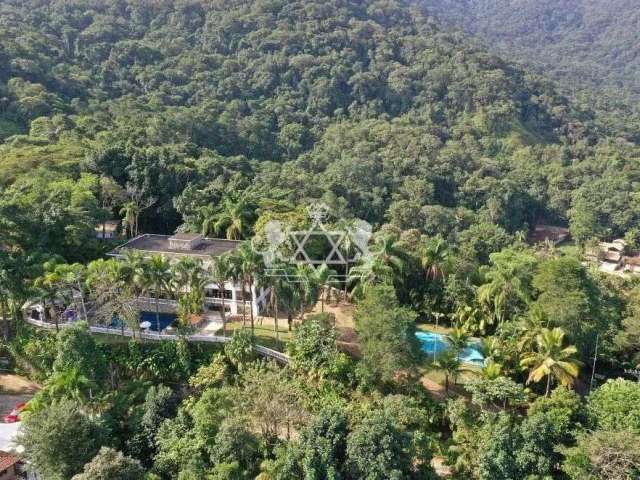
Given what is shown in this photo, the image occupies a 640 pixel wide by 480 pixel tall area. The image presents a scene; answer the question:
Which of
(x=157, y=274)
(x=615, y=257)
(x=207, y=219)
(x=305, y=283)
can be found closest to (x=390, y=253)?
(x=305, y=283)

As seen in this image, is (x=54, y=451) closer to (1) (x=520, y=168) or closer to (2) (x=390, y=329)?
(2) (x=390, y=329)

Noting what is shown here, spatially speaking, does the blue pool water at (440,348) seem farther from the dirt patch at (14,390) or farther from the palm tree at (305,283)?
the dirt patch at (14,390)

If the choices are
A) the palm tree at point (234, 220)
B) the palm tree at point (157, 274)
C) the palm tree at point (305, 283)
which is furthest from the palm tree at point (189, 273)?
the palm tree at point (234, 220)

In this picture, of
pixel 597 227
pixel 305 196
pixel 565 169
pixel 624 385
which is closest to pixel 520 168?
pixel 565 169

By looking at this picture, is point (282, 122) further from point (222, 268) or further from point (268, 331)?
point (222, 268)

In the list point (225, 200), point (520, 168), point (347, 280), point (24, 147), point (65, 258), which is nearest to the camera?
point (347, 280)
